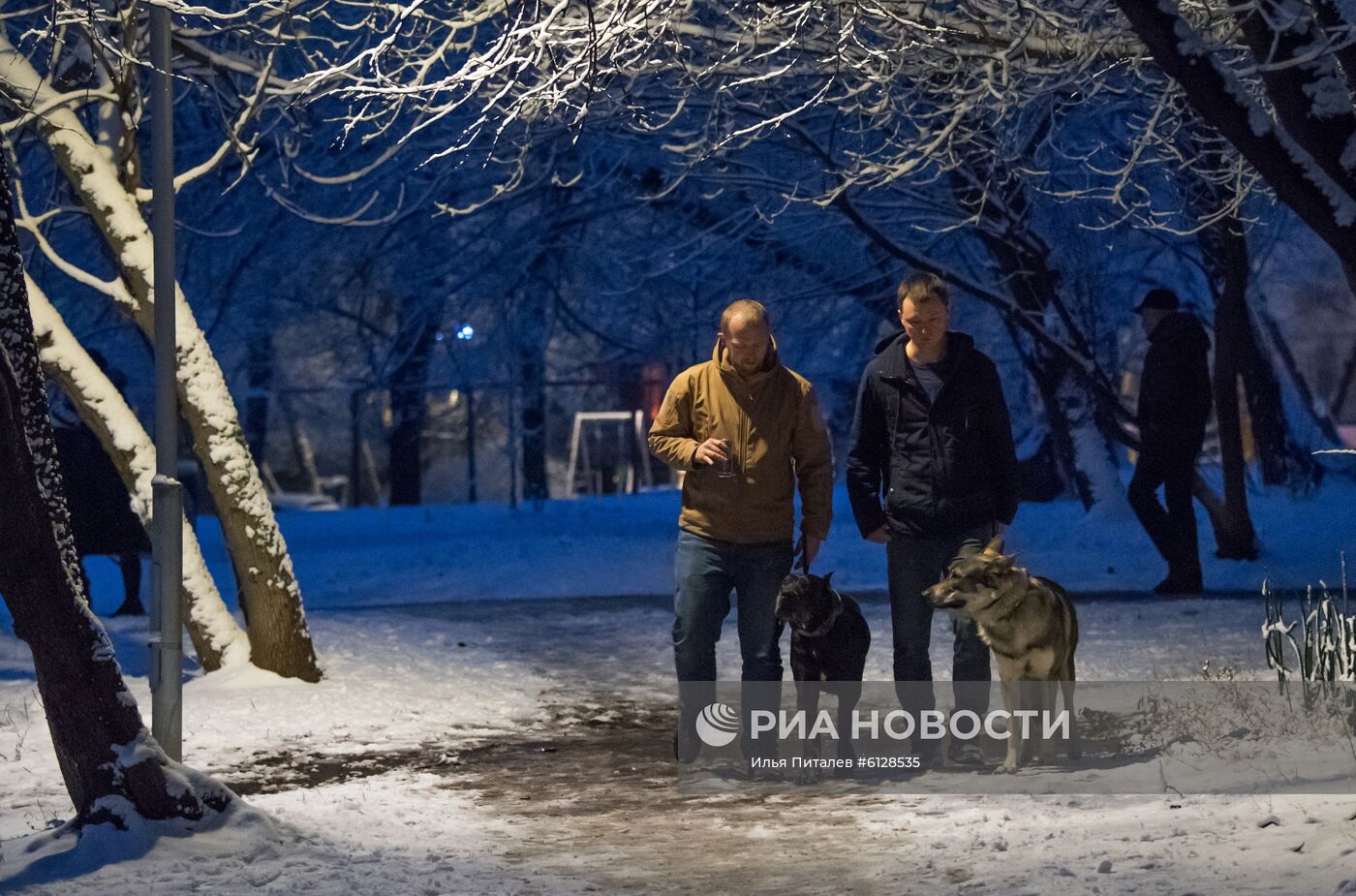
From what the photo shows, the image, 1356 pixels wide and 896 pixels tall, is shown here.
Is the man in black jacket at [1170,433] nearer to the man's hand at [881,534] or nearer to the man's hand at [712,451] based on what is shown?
the man's hand at [881,534]

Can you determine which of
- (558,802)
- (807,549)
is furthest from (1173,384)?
(558,802)

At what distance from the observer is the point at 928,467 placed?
265 inches

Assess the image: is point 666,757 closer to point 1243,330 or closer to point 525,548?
point 1243,330

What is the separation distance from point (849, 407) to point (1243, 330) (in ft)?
32.3

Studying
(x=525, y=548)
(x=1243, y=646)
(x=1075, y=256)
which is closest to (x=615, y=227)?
(x=525, y=548)

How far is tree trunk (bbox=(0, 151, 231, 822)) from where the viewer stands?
17.8 feet

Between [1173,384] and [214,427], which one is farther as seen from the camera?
[1173,384]

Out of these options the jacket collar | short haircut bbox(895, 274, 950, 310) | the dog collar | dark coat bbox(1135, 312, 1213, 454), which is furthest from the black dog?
dark coat bbox(1135, 312, 1213, 454)

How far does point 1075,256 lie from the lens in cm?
1758

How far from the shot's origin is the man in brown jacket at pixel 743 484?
6816 mm

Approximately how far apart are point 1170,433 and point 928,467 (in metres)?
7.24

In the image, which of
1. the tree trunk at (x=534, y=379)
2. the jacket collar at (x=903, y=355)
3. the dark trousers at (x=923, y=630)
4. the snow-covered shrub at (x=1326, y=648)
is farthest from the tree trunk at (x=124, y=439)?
the tree trunk at (x=534, y=379)

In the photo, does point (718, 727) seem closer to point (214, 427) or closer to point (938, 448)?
point (938, 448)

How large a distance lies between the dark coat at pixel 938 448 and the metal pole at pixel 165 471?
2.77 meters
